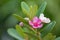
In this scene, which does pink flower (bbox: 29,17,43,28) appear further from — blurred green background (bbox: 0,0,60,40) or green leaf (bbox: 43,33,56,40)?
blurred green background (bbox: 0,0,60,40)

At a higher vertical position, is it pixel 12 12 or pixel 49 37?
pixel 12 12

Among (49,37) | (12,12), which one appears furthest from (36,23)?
(12,12)

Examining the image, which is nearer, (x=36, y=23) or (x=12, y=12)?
(x=36, y=23)

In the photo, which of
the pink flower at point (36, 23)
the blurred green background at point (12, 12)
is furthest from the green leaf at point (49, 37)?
the blurred green background at point (12, 12)

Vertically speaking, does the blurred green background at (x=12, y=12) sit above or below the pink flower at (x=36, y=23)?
above

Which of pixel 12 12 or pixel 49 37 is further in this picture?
pixel 12 12

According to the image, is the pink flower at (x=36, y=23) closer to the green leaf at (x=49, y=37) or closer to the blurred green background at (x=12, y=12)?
the green leaf at (x=49, y=37)

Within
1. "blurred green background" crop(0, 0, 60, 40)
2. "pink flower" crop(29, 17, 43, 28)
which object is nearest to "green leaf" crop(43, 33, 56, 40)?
"pink flower" crop(29, 17, 43, 28)

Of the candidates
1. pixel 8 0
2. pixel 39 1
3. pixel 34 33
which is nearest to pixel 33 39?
pixel 34 33

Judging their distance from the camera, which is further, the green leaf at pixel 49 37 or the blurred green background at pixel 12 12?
the blurred green background at pixel 12 12

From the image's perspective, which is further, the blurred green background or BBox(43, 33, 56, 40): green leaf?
the blurred green background

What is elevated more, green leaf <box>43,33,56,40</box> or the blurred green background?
the blurred green background

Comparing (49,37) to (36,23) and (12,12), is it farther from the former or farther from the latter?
(12,12)
